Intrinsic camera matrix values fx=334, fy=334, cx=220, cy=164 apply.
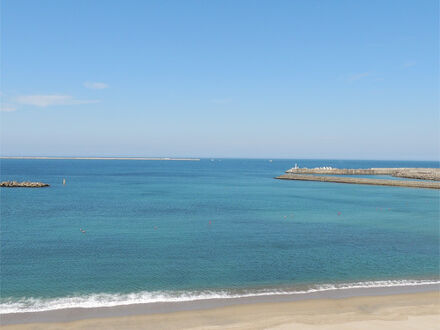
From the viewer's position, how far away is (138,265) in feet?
75.3

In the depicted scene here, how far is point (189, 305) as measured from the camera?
16.9m

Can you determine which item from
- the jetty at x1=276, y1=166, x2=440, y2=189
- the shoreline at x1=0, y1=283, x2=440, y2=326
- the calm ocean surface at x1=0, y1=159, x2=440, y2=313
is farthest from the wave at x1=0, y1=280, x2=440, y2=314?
the jetty at x1=276, y1=166, x2=440, y2=189

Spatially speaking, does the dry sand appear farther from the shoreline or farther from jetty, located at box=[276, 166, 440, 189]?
jetty, located at box=[276, 166, 440, 189]

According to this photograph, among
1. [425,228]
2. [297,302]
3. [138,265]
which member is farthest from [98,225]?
[425,228]

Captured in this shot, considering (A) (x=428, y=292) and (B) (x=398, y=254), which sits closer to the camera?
(A) (x=428, y=292)

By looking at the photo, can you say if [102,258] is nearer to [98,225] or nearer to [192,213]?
[98,225]

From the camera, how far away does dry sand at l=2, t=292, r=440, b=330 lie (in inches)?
581

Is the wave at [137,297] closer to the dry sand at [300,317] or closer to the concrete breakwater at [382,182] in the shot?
the dry sand at [300,317]

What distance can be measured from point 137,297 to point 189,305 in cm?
302

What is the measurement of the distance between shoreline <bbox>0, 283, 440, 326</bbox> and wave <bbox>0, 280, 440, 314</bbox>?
0.29 meters

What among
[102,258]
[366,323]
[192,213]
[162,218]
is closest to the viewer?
[366,323]

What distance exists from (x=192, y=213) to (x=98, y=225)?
41.7 ft

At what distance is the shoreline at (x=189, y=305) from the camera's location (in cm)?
1548

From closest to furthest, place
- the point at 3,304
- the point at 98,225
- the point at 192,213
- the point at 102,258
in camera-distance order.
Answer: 1. the point at 3,304
2. the point at 102,258
3. the point at 98,225
4. the point at 192,213
